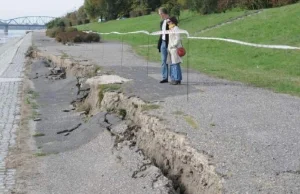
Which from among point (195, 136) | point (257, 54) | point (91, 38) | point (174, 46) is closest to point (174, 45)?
point (174, 46)

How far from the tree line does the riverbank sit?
1077 inches

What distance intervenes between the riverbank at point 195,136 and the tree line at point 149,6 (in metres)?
27.4

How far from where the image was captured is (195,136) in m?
8.38

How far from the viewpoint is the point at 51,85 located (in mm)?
19734

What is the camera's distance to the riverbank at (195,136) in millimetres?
6859

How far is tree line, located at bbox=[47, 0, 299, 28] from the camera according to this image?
41312mm

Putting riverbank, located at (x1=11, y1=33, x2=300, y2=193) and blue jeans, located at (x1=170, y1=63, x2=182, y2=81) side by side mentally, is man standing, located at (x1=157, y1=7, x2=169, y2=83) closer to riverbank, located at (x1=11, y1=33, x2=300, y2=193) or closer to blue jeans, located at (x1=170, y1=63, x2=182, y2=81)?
blue jeans, located at (x1=170, y1=63, x2=182, y2=81)

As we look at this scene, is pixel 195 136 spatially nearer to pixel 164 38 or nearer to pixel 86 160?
pixel 86 160

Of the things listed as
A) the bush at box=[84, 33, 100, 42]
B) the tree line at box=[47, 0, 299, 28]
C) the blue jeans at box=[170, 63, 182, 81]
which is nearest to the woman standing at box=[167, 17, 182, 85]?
the blue jeans at box=[170, 63, 182, 81]

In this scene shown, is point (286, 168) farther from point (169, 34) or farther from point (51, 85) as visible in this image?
point (51, 85)

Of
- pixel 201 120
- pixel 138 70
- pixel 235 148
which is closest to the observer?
pixel 235 148

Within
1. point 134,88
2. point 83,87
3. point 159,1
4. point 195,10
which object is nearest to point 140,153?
point 134,88

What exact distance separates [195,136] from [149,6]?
68.4 metres

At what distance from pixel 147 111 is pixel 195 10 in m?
36.7
